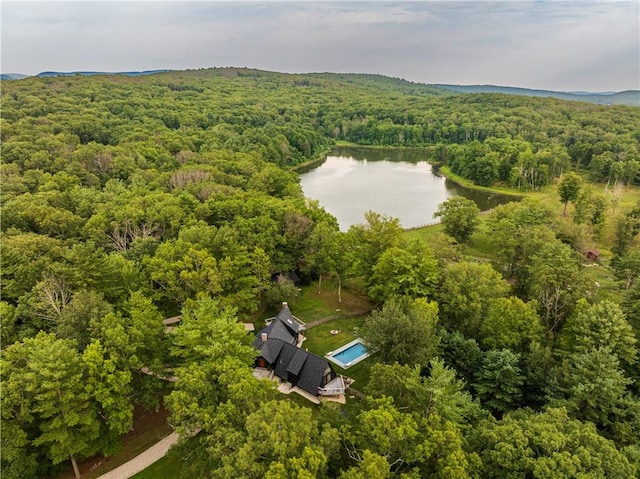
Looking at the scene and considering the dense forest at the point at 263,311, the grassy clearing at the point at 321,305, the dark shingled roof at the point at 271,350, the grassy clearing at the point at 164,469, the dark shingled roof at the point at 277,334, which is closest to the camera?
the dense forest at the point at 263,311

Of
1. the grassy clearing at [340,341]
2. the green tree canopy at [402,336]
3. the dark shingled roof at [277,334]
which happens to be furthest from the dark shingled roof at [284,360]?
the green tree canopy at [402,336]

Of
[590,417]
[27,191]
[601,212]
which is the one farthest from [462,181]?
[27,191]

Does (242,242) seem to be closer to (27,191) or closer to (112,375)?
(112,375)

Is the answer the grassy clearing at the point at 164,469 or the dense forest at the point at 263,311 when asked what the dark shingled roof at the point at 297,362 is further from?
the grassy clearing at the point at 164,469

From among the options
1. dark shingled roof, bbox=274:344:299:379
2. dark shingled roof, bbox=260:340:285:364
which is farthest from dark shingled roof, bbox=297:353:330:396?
dark shingled roof, bbox=260:340:285:364

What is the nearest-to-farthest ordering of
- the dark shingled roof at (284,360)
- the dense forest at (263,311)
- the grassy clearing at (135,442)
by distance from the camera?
the dense forest at (263,311) → the grassy clearing at (135,442) → the dark shingled roof at (284,360)

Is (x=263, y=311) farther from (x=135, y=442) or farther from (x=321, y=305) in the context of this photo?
(x=135, y=442)

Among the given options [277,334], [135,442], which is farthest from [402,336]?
[135,442]
